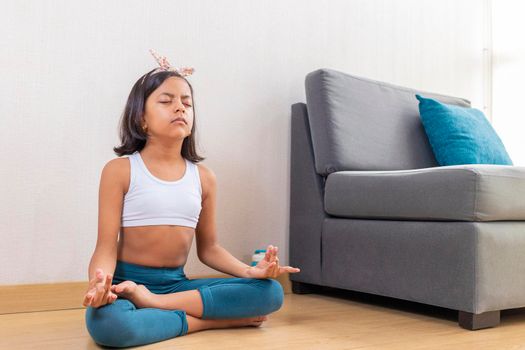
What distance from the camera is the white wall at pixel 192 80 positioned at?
1.83m

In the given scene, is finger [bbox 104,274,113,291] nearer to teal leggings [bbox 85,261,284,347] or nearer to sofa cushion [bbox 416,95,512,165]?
teal leggings [bbox 85,261,284,347]

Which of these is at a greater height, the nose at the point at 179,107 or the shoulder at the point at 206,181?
the nose at the point at 179,107

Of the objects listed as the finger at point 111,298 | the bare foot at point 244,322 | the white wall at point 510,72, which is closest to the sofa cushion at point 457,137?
the white wall at point 510,72

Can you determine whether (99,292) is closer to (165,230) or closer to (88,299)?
(88,299)

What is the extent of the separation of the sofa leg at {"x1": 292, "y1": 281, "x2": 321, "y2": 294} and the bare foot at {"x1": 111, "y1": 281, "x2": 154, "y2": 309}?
93 centimetres

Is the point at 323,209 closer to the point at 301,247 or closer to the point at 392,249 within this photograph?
the point at 301,247

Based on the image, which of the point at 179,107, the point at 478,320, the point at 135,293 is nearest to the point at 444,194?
the point at 478,320

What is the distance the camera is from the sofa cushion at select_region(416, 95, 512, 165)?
228 cm

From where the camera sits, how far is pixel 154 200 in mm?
1622

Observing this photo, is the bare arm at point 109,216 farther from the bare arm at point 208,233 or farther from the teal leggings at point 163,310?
the bare arm at point 208,233

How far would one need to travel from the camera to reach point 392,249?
1890 mm

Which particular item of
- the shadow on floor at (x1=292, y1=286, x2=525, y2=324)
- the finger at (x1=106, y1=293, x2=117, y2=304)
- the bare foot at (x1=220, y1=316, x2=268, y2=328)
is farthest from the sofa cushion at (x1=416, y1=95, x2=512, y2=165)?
the finger at (x1=106, y1=293, x2=117, y2=304)

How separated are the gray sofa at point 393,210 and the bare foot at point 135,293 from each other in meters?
0.81

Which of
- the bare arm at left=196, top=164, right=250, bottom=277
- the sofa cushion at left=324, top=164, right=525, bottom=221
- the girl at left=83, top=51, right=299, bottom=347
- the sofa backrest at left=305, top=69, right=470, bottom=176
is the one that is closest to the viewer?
the girl at left=83, top=51, right=299, bottom=347
